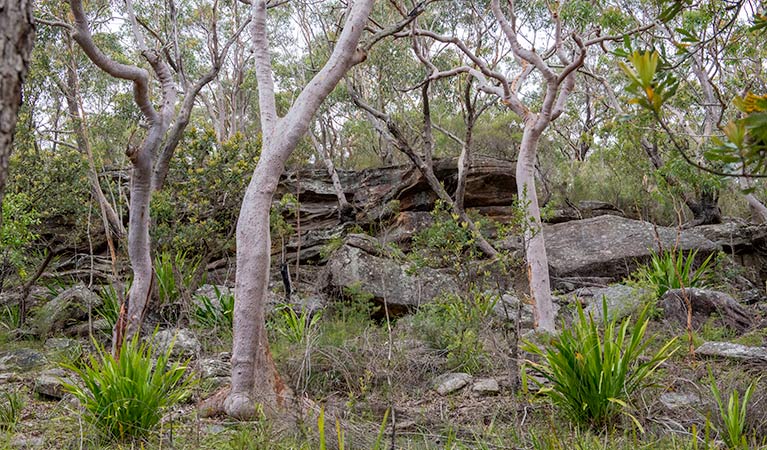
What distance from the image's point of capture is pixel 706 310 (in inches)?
316

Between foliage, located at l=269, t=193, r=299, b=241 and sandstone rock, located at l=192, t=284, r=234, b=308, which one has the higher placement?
foliage, located at l=269, t=193, r=299, b=241

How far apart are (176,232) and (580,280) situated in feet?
23.6

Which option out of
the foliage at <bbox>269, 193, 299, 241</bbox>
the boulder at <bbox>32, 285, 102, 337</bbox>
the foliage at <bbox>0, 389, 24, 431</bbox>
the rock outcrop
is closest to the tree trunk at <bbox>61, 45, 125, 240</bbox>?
the boulder at <bbox>32, 285, 102, 337</bbox>

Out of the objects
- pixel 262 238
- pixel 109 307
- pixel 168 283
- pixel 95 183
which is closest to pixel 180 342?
pixel 168 283

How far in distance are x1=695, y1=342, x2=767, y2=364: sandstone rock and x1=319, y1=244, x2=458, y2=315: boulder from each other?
12.0 ft

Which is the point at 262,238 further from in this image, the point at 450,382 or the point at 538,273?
the point at 538,273

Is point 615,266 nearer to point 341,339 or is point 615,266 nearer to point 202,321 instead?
point 341,339

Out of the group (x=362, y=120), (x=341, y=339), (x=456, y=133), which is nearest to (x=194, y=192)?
(x=341, y=339)

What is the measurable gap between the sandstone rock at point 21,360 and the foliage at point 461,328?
14.5 feet

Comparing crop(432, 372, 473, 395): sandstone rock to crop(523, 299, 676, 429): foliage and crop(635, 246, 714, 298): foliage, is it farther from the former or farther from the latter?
crop(635, 246, 714, 298): foliage

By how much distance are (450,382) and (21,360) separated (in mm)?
4906

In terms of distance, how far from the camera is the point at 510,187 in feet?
46.0

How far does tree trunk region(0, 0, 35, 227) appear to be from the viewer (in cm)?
135

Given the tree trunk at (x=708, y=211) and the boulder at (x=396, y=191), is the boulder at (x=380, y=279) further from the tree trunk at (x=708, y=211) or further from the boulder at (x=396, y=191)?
the tree trunk at (x=708, y=211)
